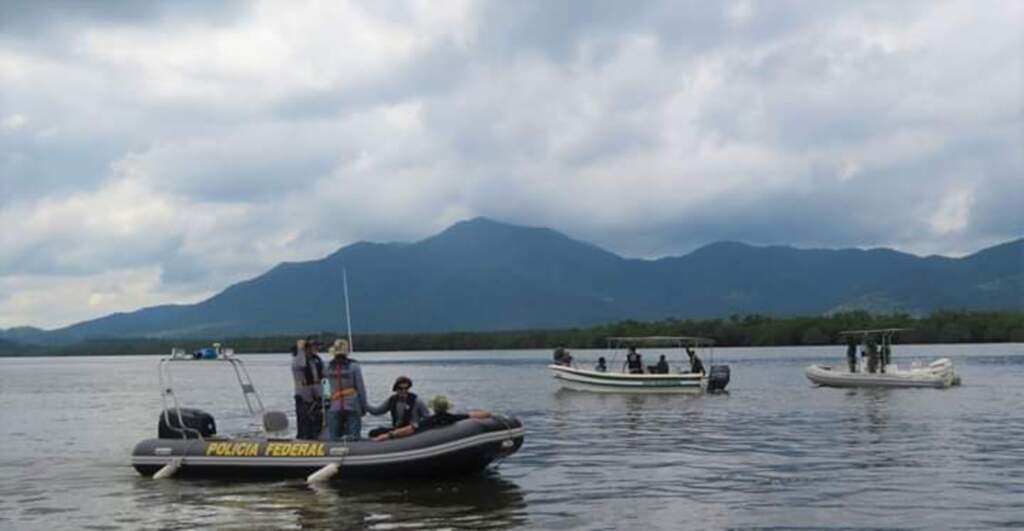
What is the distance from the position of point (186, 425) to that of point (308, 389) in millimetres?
2777

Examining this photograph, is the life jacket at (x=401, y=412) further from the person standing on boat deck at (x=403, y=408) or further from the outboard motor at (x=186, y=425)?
the outboard motor at (x=186, y=425)

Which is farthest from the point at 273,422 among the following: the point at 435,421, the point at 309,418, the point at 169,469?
the point at 435,421

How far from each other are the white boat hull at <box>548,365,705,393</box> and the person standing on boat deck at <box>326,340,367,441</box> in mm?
28233

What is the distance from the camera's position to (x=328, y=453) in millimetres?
20859

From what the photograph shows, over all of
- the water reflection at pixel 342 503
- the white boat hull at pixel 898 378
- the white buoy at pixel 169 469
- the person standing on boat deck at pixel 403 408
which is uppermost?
the person standing on boat deck at pixel 403 408

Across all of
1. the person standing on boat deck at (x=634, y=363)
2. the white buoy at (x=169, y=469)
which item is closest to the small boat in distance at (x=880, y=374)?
the person standing on boat deck at (x=634, y=363)

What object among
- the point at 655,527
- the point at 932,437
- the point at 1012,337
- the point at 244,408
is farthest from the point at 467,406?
the point at 1012,337

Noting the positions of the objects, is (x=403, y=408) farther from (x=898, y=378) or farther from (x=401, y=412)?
(x=898, y=378)

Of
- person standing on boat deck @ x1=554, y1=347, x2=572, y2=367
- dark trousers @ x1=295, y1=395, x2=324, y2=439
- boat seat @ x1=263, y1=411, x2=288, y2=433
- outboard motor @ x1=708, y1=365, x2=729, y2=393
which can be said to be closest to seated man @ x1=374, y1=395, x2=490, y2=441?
dark trousers @ x1=295, y1=395, x2=324, y2=439

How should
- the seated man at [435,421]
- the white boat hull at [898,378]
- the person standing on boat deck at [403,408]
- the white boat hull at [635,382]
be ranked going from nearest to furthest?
the seated man at [435,421] → the person standing on boat deck at [403,408] → the white boat hull at [635,382] → the white boat hull at [898,378]

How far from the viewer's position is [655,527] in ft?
55.7

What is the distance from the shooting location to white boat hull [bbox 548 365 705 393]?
4820cm

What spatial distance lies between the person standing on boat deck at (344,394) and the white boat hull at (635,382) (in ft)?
92.6

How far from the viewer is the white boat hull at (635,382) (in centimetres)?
4820
